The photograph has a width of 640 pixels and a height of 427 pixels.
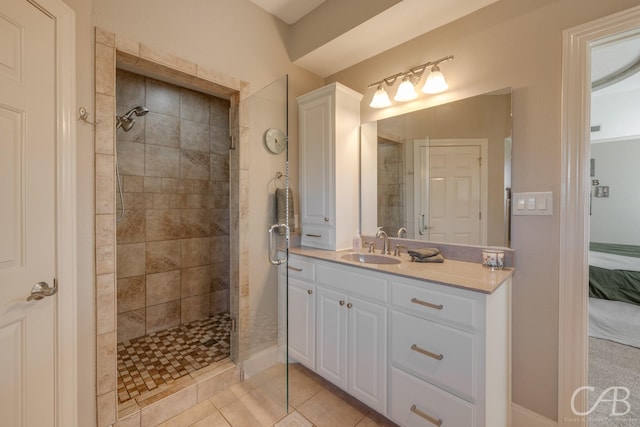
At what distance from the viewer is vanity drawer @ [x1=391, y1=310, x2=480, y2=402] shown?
1217 millimetres

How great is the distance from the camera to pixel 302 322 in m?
1.98

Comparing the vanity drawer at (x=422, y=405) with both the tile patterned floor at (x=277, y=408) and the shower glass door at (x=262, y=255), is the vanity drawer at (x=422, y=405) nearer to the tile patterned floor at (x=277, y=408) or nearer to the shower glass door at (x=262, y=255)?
the tile patterned floor at (x=277, y=408)

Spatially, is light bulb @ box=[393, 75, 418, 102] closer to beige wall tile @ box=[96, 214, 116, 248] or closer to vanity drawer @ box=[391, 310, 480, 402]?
vanity drawer @ box=[391, 310, 480, 402]

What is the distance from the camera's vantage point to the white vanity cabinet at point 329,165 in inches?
83.9

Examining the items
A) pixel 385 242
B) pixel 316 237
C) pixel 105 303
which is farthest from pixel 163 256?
pixel 385 242

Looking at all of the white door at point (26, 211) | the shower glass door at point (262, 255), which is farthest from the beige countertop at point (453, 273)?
the white door at point (26, 211)

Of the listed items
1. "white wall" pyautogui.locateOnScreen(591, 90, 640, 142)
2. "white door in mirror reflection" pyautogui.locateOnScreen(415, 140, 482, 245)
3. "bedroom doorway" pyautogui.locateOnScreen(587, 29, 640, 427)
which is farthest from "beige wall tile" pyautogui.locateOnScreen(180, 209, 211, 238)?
"white wall" pyautogui.locateOnScreen(591, 90, 640, 142)

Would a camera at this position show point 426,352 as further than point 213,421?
No

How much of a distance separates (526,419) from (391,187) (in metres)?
1.62

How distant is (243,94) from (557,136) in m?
1.98

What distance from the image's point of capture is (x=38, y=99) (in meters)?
1.14

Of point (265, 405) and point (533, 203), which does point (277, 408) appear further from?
point (533, 203)

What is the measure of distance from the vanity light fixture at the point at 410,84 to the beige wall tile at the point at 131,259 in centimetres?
248

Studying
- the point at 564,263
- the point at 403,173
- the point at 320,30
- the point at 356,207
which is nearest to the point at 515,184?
the point at 564,263
